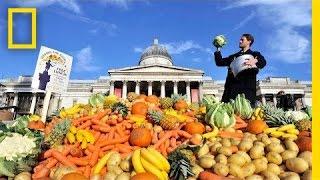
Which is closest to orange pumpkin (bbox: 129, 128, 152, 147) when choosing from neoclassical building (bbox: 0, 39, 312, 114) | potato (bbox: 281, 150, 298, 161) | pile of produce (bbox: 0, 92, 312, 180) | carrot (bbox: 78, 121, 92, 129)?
pile of produce (bbox: 0, 92, 312, 180)

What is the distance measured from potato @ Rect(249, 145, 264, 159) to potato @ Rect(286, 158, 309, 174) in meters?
0.35

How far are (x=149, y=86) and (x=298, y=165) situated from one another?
58614mm

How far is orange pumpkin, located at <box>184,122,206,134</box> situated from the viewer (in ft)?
17.3

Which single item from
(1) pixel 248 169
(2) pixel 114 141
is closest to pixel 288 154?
(1) pixel 248 169

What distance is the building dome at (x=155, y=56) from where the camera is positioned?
69.3 m

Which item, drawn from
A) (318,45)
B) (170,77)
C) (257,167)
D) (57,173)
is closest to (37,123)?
(57,173)

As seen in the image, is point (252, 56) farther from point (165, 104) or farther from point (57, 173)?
point (57, 173)

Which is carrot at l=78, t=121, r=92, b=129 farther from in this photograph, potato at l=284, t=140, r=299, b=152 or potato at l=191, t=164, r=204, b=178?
potato at l=284, t=140, r=299, b=152

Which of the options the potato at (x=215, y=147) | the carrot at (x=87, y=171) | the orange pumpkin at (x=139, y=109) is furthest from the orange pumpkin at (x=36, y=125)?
the potato at (x=215, y=147)

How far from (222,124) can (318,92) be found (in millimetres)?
3508

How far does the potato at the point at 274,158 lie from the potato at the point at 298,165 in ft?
0.45

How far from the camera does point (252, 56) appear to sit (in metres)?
7.43

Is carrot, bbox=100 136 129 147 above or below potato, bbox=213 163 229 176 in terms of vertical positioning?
above

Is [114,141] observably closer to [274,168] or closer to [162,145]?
[162,145]
